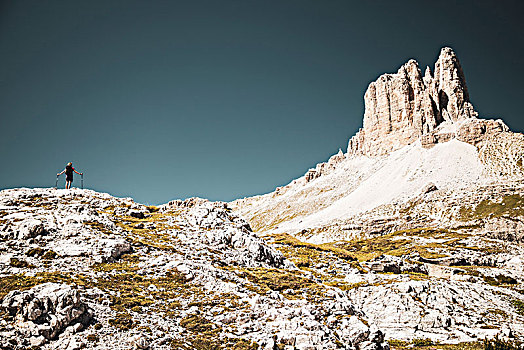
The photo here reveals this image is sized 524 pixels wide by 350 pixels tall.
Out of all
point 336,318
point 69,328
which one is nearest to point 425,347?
point 336,318

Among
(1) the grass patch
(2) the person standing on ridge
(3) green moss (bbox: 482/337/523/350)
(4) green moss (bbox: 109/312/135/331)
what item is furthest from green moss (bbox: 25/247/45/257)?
(3) green moss (bbox: 482/337/523/350)

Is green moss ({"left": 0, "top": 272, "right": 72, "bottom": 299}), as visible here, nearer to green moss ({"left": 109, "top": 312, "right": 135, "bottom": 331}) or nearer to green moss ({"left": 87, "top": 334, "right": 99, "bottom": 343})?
green moss ({"left": 109, "top": 312, "right": 135, "bottom": 331})

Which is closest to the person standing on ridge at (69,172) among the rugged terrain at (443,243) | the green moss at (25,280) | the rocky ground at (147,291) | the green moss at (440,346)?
the rocky ground at (147,291)

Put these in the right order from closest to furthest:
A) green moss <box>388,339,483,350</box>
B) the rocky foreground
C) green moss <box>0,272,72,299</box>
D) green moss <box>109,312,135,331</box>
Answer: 1. the rocky foreground
2. green moss <box>109,312,135,331</box>
3. green moss <box>0,272,72,299</box>
4. green moss <box>388,339,483,350</box>

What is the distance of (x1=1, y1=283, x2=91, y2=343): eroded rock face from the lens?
1742cm

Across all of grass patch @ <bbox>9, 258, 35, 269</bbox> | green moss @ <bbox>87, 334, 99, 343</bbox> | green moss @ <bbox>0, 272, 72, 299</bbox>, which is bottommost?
green moss @ <bbox>87, 334, 99, 343</bbox>

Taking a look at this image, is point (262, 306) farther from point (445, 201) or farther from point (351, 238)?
point (445, 201)

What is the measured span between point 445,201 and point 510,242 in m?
53.1

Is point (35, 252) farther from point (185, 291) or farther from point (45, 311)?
point (185, 291)

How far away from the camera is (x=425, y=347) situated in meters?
29.7

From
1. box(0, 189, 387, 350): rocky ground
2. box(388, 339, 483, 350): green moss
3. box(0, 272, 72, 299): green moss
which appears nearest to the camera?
box(0, 189, 387, 350): rocky ground

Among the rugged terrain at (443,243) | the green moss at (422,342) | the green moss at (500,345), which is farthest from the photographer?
the rugged terrain at (443,243)

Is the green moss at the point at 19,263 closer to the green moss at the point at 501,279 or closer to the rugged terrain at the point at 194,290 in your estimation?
the rugged terrain at the point at 194,290

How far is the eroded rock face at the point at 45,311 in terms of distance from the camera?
686 inches
